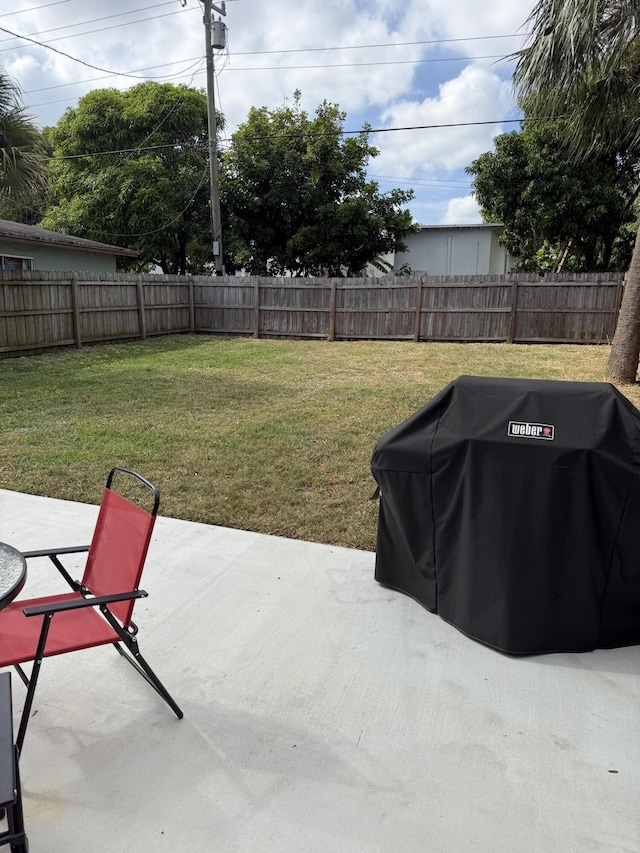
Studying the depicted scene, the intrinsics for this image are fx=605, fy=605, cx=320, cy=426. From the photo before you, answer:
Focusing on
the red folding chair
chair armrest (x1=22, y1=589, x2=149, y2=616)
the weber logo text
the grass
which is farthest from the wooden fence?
the weber logo text

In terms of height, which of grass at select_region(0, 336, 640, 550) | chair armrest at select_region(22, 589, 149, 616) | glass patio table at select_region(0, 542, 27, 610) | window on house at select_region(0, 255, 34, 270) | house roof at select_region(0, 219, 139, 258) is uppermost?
house roof at select_region(0, 219, 139, 258)

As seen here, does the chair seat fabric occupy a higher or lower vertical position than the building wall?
lower

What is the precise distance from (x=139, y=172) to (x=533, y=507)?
77.2 ft

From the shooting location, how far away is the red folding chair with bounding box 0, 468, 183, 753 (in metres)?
2.04

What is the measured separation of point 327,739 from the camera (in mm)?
2180

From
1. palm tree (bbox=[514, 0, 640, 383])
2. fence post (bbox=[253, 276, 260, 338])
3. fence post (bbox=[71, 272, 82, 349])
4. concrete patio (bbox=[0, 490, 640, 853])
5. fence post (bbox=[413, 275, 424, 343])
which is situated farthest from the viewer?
fence post (bbox=[253, 276, 260, 338])

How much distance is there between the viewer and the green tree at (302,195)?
2253 centimetres

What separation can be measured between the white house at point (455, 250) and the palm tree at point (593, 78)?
20435 mm

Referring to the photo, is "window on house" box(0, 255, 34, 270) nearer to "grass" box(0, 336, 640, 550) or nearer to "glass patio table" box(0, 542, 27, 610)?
"grass" box(0, 336, 640, 550)

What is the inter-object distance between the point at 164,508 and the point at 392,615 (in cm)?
211

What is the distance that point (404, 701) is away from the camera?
94.1 inches

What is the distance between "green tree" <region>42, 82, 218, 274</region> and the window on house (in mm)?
7492

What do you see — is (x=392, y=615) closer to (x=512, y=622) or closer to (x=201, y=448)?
(x=512, y=622)

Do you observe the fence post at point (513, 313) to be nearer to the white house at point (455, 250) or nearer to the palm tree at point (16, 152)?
the palm tree at point (16, 152)
